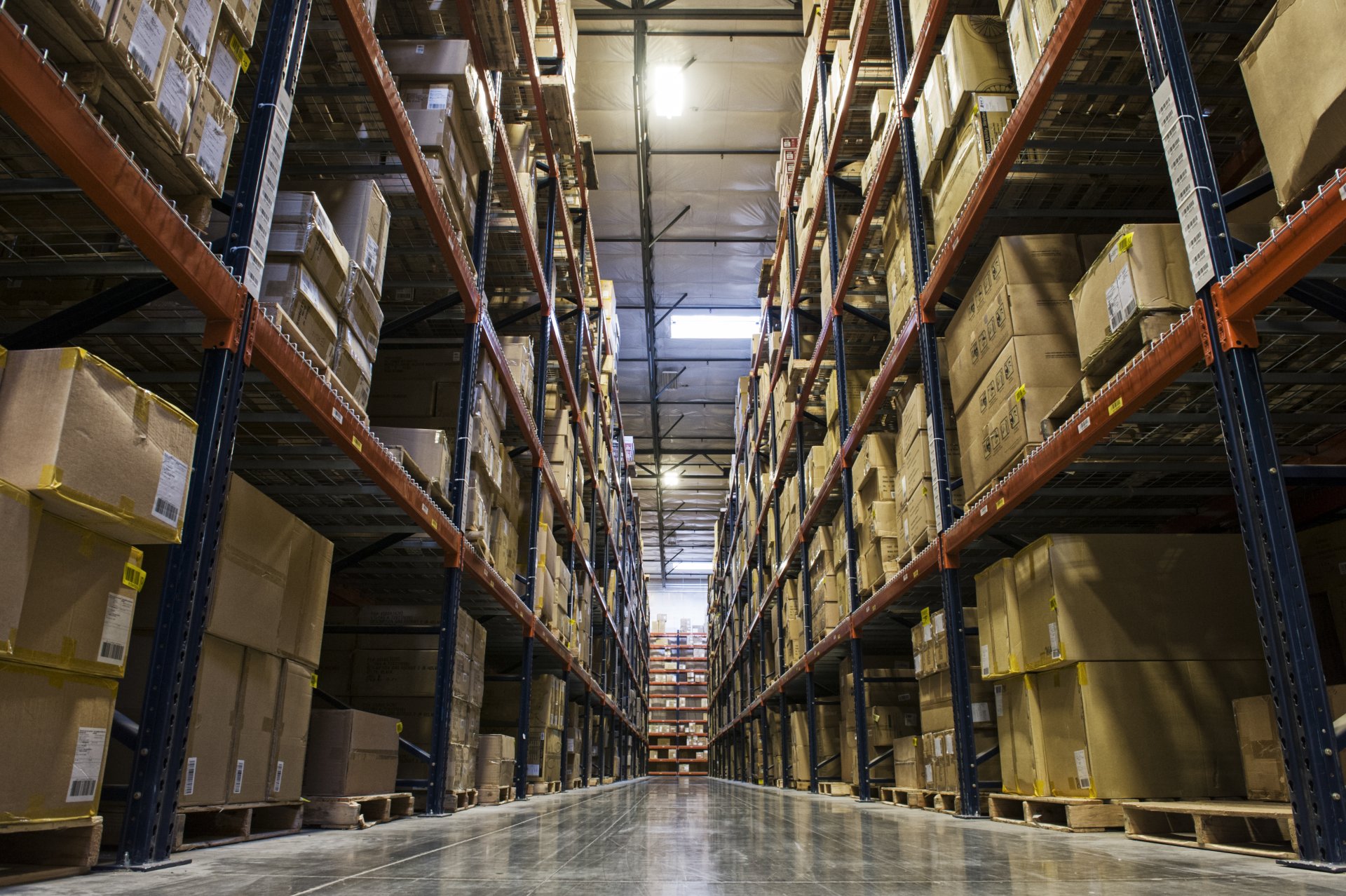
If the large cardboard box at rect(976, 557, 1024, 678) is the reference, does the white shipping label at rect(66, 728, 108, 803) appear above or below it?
below

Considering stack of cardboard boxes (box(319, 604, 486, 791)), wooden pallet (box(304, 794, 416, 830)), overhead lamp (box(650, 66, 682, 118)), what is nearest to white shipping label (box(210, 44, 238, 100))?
wooden pallet (box(304, 794, 416, 830))

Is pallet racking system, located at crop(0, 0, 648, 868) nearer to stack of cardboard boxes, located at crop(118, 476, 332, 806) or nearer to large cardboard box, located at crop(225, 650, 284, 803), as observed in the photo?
stack of cardboard boxes, located at crop(118, 476, 332, 806)

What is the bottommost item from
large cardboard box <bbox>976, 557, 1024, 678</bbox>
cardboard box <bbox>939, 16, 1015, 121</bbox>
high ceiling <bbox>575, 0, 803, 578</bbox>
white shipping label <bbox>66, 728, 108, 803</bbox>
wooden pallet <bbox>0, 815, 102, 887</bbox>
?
wooden pallet <bbox>0, 815, 102, 887</bbox>

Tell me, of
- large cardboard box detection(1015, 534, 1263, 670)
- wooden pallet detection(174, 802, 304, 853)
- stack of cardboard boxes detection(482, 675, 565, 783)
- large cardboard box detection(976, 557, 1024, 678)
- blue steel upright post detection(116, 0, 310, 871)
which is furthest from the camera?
stack of cardboard boxes detection(482, 675, 565, 783)

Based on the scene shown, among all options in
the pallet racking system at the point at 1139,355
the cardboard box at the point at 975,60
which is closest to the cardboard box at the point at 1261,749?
the pallet racking system at the point at 1139,355

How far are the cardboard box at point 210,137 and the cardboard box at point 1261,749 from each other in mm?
4135

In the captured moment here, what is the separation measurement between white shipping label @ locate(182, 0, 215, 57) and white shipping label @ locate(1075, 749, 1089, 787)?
436cm

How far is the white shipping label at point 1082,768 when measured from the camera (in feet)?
11.8

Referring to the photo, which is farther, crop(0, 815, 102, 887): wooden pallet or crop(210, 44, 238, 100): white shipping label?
crop(210, 44, 238, 100): white shipping label

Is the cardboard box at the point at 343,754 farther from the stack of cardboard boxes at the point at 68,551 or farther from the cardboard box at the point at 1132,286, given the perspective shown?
the cardboard box at the point at 1132,286

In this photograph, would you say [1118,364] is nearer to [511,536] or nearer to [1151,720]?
[1151,720]

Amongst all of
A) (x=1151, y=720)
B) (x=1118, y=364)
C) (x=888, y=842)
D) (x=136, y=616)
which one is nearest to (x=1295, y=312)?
(x=1118, y=364)

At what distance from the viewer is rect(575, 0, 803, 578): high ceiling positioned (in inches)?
453

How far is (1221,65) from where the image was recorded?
380 centimetres
